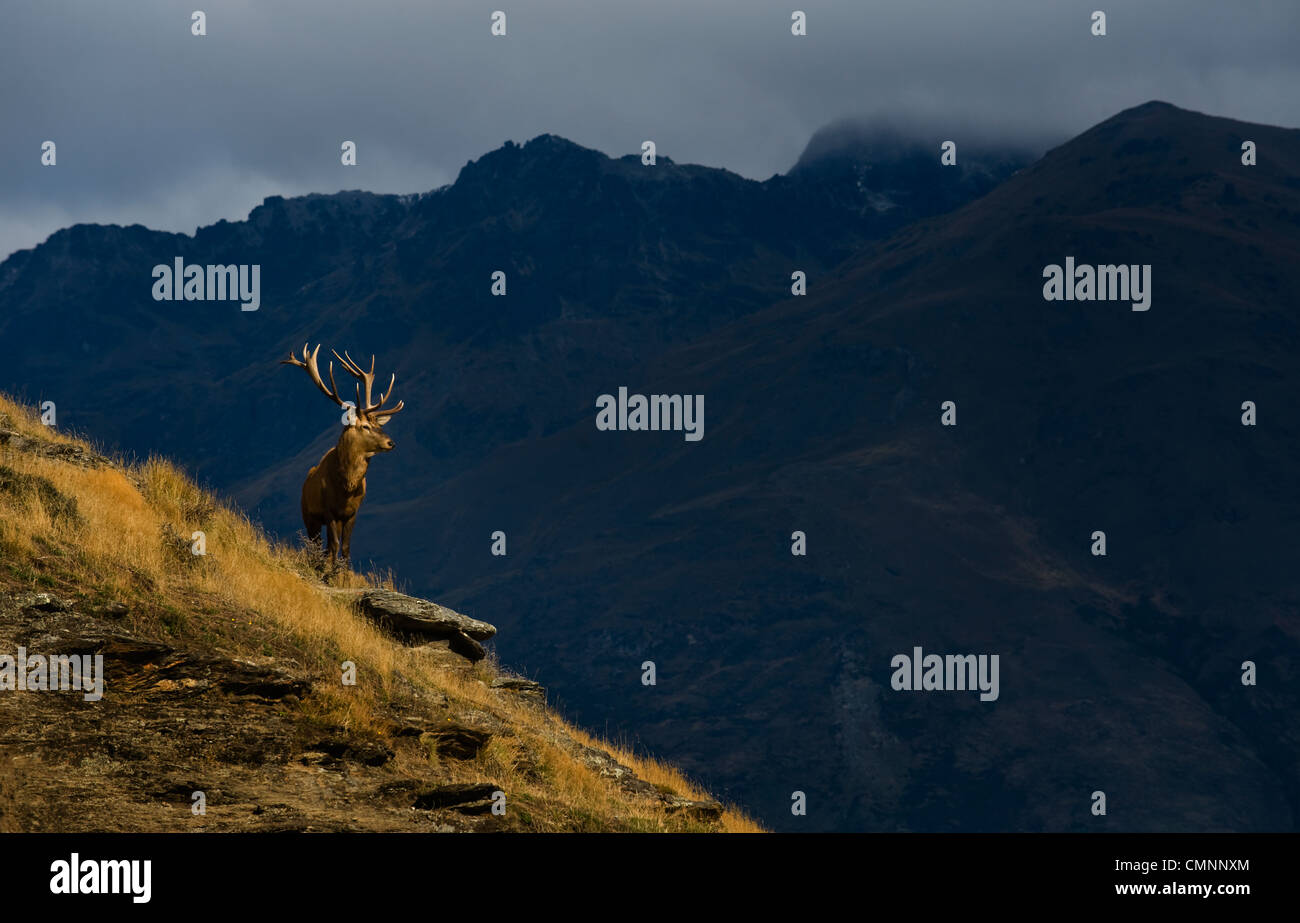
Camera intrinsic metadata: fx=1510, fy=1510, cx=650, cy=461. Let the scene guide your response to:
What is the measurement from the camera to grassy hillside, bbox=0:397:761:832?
11.9m

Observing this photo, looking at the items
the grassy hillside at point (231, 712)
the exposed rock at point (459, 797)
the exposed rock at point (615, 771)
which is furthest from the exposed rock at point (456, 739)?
the exposed rock at point (615, 771)

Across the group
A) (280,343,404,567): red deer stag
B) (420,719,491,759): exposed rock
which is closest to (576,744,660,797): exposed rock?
(420,719,491,759): exposed rock

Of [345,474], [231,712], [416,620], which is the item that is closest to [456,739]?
[231,712]

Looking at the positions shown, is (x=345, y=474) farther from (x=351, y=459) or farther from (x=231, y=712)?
(x=231, y=712)

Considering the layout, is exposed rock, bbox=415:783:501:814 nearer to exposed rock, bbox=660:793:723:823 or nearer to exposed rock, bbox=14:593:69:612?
exposed rock, bbox=660:793:723:823

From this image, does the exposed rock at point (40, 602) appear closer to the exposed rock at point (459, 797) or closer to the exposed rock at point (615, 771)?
the exposed rock at point (459, 797)

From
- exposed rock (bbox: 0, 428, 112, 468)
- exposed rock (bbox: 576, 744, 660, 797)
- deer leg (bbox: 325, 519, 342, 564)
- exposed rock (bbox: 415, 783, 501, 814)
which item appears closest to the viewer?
exposed rock (bbox: 415, 783, 501, 814)

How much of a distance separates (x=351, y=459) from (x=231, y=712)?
308 inches

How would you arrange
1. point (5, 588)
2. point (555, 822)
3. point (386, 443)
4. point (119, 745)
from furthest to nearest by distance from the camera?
point (386, 443) < point (5, 588) < point (555, 822) < point (119, 745)

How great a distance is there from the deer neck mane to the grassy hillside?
223cm
